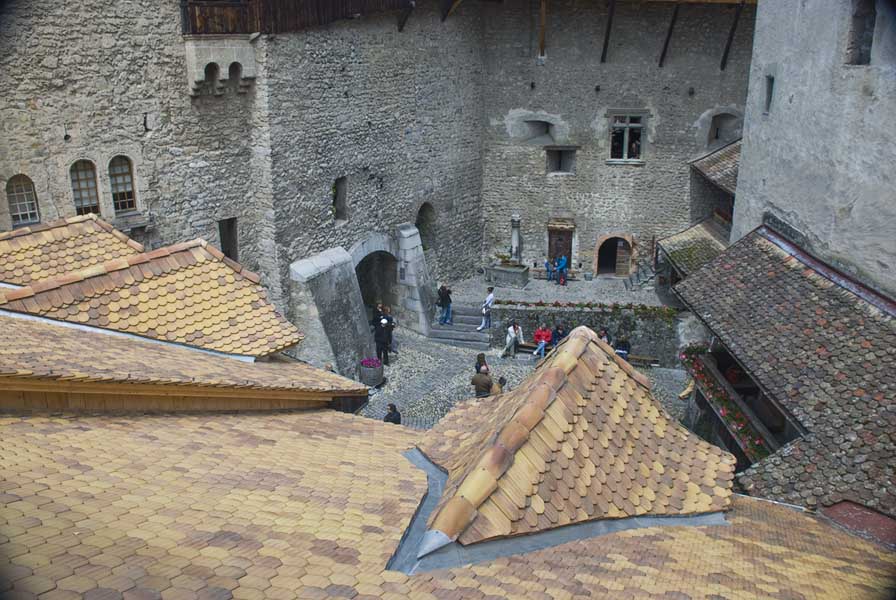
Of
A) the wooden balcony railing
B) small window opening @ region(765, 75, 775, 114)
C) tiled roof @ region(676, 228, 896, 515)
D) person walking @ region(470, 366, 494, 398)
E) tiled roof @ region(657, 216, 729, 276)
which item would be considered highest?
the wooden balcony railing

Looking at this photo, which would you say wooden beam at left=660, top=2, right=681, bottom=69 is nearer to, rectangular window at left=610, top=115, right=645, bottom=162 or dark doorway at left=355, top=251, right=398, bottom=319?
rectangular window at left=610, top=115, right=645, bottom=162

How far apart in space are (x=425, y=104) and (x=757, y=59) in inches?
335

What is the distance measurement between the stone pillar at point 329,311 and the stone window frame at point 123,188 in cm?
372

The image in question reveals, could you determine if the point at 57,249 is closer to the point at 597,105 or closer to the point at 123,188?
the point at 123,188

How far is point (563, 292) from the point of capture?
23078 mm

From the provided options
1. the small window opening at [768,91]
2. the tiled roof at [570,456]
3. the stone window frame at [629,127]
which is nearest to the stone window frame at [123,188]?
the tiled roof at [570,456]

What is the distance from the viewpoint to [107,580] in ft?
11.9

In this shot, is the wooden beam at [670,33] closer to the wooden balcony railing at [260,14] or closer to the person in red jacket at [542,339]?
the person in red jacket at [542,339]

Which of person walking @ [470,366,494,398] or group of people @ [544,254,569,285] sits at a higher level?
person walking @ [470,366,494,398]

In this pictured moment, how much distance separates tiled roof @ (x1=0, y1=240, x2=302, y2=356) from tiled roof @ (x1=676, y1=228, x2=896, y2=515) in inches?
233

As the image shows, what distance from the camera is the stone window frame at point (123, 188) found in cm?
1393

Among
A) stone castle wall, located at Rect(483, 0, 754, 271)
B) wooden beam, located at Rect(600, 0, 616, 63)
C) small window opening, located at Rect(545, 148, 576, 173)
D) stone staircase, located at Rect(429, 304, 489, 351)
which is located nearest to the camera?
stone staircase, located at Rect(429, 304, 489, 351)

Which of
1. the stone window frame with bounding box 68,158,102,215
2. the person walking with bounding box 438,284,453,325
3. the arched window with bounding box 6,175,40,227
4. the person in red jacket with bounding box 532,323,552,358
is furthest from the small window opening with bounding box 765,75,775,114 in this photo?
the arched window with bounding box 6,175,40,227

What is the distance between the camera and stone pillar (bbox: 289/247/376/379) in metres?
17.1
